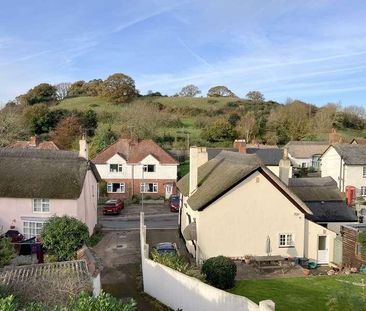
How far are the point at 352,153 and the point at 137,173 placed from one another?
2609 centimetres

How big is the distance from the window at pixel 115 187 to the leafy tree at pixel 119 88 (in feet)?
150

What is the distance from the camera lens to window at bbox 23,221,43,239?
99.5 feet

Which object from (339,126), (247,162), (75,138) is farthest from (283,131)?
(247,162)

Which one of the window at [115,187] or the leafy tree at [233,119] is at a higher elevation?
the leafy tree at [233,119]

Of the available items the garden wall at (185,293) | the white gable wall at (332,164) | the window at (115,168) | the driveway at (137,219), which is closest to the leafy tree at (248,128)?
the white gable wall at (332,164)

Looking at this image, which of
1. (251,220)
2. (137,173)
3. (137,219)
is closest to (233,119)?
(137,173)

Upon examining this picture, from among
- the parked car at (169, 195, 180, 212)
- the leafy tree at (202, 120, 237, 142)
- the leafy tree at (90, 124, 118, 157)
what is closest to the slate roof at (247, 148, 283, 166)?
the parked car at (169, 195, 180, 212)

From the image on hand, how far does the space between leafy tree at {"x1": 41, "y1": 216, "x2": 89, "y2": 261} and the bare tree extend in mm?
89352

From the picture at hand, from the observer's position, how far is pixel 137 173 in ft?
165

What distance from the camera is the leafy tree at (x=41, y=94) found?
9881cm

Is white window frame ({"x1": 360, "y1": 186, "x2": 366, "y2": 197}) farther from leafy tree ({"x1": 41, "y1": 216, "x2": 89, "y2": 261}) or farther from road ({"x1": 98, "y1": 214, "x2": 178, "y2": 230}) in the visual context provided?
leafy tree ({"x1": 41, "y1": 216, "x2": 89, "y2": 261})

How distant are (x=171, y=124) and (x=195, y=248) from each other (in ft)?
187

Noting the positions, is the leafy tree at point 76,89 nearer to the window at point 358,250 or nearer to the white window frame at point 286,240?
the white window frame at point 286,240

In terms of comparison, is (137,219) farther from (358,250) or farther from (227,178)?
(358,250)
